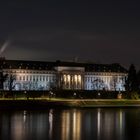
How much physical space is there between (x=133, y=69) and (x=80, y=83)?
38530mm

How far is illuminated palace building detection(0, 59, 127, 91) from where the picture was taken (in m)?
115

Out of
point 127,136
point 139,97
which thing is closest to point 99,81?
point 139,97

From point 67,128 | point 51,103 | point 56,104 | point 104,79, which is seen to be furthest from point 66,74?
point 67,128

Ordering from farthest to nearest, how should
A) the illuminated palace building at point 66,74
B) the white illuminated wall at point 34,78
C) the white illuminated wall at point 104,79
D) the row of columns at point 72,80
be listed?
the white illuminated wall at point 104,79
the row of columns at point 72,80
the illuminated palace building at point 66,74
the white illuminated wall at point 34,78

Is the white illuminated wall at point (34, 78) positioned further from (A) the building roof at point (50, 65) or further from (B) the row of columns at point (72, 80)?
(B) the row of columns at point (72, 80)

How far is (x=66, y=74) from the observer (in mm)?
121438

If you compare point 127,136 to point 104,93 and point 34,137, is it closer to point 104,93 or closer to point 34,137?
point 34,137

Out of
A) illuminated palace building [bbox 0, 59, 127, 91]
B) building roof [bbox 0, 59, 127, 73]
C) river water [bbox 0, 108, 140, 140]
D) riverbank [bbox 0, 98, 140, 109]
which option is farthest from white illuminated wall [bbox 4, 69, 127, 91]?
river water [bbox 0, 108, 140, 140]

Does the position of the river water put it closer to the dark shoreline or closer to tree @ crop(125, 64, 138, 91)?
the dark shoreline

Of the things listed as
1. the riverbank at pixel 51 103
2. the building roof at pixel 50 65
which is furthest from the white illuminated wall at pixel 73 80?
the riverbank at pixel 51 103

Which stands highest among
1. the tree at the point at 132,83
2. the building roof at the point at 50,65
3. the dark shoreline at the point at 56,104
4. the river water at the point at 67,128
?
the building roof at the point at 50,65

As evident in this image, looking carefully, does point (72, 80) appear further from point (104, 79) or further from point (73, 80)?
point (104, 79)

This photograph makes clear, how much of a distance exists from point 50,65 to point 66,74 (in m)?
5.22

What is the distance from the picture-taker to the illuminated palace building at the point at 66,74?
115 meters
